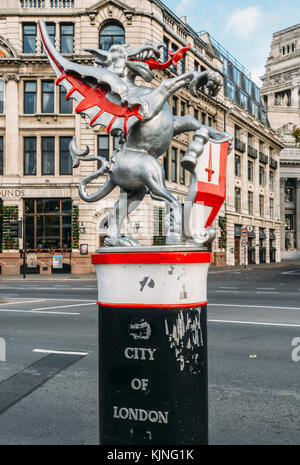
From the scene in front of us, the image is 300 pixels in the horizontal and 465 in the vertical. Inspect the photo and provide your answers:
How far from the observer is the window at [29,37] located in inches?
1180

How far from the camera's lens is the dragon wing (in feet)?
10.3

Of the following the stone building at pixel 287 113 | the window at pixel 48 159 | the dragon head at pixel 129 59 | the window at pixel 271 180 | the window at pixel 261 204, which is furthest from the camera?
the stone building at pixel 287 113

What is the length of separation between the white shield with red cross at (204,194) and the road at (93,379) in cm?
181

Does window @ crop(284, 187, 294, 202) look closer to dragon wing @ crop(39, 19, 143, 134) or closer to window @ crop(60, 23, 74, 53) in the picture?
window @ crop(60, 23, 74, 53)

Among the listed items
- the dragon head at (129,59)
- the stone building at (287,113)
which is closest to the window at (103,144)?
the dragon head at (129,59)

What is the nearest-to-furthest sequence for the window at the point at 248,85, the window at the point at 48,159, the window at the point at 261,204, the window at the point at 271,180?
1. the window at the point at 48,159
2. the window at the point at 248,85
3. the window at the point at 261,204
4. the window at the point at 271,180

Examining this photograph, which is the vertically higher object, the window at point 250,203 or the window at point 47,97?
the window at point 47,97

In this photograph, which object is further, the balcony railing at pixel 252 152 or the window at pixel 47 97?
the balcony railing at pixel 252 152

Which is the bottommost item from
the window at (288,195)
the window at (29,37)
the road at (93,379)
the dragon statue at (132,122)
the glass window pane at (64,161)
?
the road at (93,379)

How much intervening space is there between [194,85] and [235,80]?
48353 millimetres

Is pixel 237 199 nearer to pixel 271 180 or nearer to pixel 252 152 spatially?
pixel 252 152

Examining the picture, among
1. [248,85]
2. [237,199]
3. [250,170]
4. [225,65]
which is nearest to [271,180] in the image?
[250,170]

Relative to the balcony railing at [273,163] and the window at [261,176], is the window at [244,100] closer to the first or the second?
the window at [261,176]

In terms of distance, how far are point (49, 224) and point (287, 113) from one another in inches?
2321
